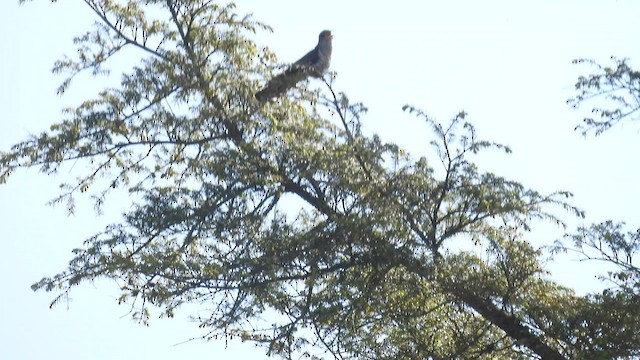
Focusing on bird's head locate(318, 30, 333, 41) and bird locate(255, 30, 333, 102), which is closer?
bird locate(255, 30, 333, 102)

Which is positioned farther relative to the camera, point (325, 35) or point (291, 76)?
point (325, 35)

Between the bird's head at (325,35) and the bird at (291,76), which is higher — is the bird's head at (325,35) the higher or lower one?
the higher one

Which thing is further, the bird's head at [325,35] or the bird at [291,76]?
the bird's head at [325,35]

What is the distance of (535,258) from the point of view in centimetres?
838

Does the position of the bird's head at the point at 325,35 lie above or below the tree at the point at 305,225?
above

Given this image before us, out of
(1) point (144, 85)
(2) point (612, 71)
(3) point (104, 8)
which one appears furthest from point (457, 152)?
(3) point (104, 8)

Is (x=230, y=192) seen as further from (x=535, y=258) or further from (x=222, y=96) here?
(x=535, y=258)

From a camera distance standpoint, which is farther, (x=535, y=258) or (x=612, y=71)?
(x=535, y=258)

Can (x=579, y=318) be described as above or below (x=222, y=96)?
below

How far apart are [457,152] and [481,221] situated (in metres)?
0.62

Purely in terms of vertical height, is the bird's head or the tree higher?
the bird's head

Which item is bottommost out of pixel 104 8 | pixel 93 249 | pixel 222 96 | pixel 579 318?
pixel 579 318

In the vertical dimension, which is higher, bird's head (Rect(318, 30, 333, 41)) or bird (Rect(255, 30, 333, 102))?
bird's head (Rect(318, 30, 333, 41))

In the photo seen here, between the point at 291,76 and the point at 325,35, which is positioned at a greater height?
the point at 325,35
